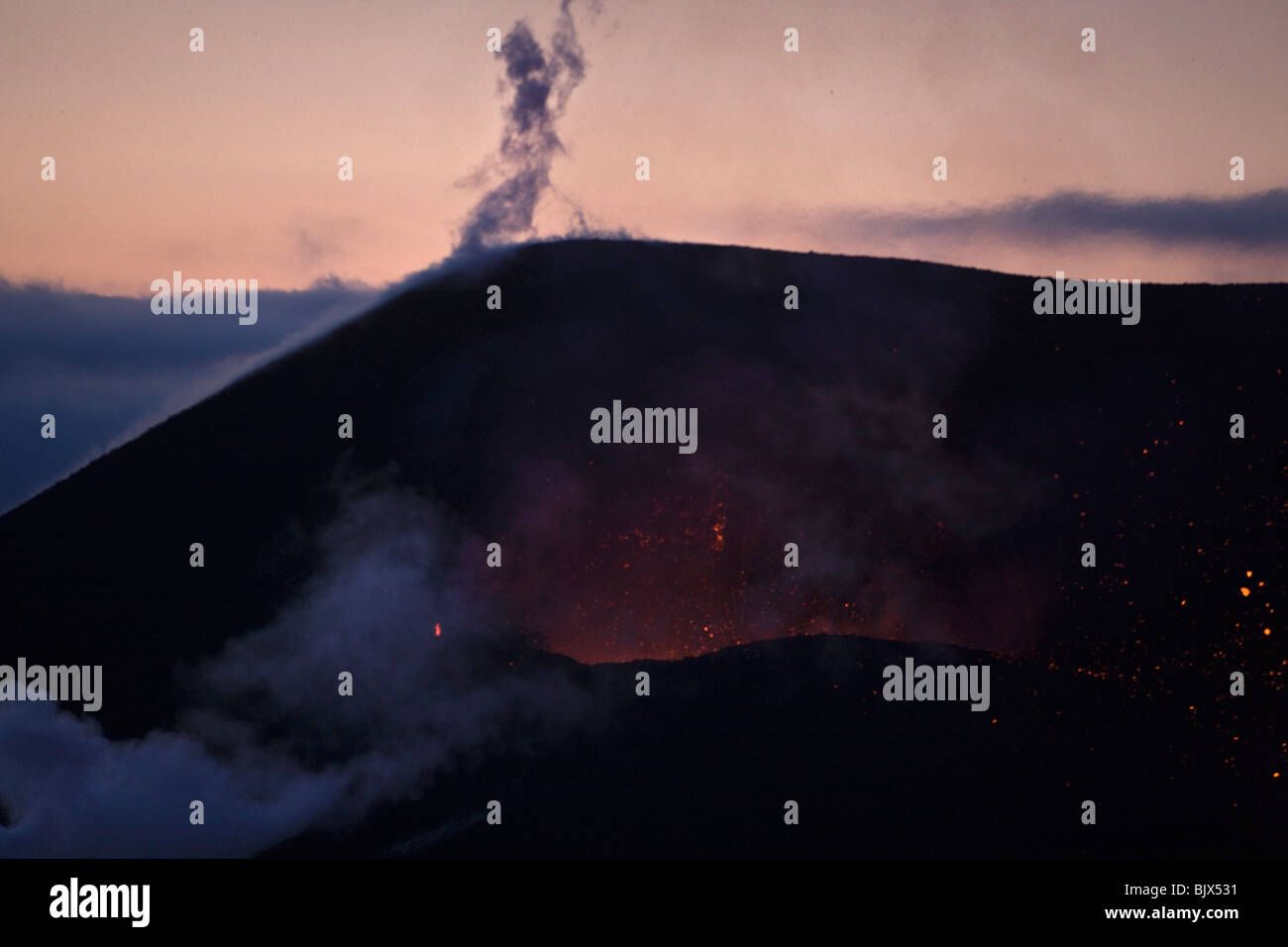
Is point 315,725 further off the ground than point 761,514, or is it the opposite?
point 761,514

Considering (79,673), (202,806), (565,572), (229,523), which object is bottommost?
(202,806)

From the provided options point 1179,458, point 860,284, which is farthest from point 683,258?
point 1179,458

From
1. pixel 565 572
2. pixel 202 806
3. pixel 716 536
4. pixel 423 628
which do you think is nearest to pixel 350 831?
pixel 202 806

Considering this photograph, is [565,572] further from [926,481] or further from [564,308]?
[926,481]

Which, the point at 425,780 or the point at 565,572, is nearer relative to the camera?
the point at 425,780
